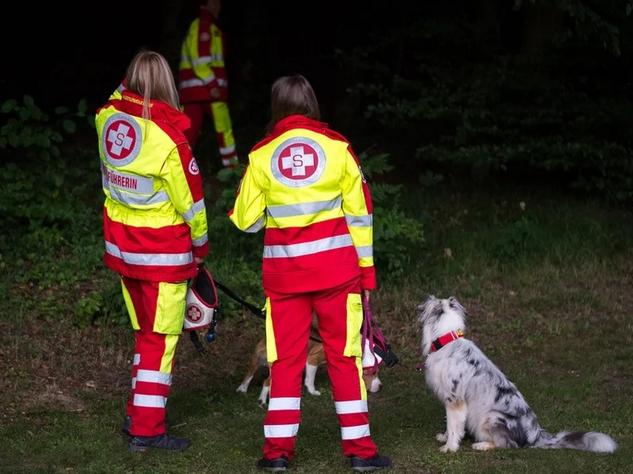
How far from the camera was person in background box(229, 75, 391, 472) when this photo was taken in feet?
17.4

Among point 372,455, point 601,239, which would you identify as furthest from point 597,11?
point 372,455

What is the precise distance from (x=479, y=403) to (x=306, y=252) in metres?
1.42

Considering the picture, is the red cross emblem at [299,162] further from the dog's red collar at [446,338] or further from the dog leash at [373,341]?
the dog's red collar at [446,338]

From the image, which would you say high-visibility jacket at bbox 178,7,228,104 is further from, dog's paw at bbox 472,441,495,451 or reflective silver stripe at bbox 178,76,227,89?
dog's paw at bbox 472,441,495,451

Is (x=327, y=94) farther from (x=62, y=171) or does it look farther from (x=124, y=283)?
(x=124, y=283)

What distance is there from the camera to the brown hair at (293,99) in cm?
544

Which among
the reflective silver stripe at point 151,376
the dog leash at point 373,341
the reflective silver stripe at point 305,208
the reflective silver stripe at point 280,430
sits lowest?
the reflective silver stripe at point 280,430

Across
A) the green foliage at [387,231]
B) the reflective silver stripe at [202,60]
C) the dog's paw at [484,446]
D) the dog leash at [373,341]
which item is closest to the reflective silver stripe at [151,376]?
the dog leash at [373,341]

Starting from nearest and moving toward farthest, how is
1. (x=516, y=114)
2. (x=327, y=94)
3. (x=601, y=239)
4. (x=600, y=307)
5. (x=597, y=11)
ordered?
(x=600, y=307), (x=597, y=11), (x=601, y=239), (x=516, y=114), (x=327, y=94)

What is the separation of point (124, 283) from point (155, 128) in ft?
3.11

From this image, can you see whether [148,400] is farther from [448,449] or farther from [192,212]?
[448,449]

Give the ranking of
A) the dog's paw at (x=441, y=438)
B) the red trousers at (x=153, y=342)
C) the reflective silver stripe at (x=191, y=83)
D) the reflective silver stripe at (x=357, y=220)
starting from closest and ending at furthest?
the reflective silver stripe at (x=357, y=220) < the red trousers at (x=153, y=342) < the dog's paw at (x=441, y=438) < the reflective silver stripe at (x=191, y=83)

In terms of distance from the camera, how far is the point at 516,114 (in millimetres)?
10969

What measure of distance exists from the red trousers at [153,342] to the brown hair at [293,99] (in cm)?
116
